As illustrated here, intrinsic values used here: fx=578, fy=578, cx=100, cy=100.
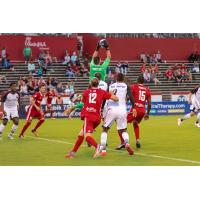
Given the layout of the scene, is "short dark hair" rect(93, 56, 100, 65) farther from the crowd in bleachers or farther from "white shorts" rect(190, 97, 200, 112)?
the crowd in bleachers

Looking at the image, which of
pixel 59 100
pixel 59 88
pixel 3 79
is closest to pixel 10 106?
pixel 59 100

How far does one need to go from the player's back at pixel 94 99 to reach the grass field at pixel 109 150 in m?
1.25

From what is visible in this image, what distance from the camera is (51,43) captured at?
4634 centimetres

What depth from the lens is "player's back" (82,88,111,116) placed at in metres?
14.6

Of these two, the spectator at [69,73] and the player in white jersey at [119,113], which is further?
the spectator at [69,73]

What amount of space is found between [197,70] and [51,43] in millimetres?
12185

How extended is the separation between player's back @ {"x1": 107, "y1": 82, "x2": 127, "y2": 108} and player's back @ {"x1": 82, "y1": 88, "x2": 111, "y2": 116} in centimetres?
88

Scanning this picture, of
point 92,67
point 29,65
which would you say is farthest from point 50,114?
point 92,67

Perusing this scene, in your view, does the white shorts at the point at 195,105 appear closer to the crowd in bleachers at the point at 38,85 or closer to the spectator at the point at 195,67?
the crowd in bleachers at the point at 38,85

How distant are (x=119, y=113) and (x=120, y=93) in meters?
0.60

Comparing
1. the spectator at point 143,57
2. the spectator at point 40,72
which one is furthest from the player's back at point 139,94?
the spectator at point 143,57

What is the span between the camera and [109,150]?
56.2ft

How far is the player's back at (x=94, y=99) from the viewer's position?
14586 mm

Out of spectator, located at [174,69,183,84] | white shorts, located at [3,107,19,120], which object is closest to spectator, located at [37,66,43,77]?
spectator, located at [174,69,183,84]
